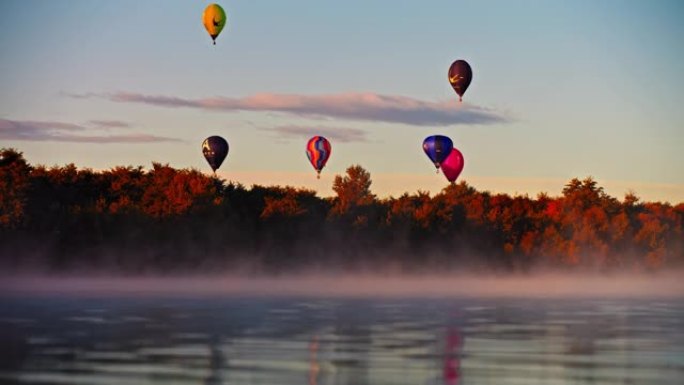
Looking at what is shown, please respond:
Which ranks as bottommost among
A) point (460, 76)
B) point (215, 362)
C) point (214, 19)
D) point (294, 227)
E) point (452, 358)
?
point (215, 362)

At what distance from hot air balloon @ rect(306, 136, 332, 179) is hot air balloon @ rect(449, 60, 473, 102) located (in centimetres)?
1239

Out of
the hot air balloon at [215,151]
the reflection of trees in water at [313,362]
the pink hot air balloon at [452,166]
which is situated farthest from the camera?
→ the pink hot air balloon at [452,166]

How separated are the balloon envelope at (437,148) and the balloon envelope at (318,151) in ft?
27.3

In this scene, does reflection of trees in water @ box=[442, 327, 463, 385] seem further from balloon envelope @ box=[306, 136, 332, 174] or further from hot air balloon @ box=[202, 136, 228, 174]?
balloon envelope @ box=[306, 136, 332, 174]

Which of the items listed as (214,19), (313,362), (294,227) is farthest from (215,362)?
(294,227)

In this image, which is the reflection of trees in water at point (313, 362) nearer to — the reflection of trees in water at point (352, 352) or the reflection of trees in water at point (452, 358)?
the reflection of trees in water at point (352, 352)

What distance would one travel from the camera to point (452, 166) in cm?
11594

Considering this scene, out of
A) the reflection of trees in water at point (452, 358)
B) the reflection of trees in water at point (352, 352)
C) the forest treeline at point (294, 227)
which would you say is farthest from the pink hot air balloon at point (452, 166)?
the reflection of trees in water at point (452, 358)

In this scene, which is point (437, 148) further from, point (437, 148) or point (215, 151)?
point (215, 151)

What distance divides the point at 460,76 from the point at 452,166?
40.7 ft

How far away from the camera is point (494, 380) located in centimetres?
2800

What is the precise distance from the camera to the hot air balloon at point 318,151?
11212 cm

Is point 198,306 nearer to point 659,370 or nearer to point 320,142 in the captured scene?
point 659,370

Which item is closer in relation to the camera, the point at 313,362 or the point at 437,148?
the point at 313,362
